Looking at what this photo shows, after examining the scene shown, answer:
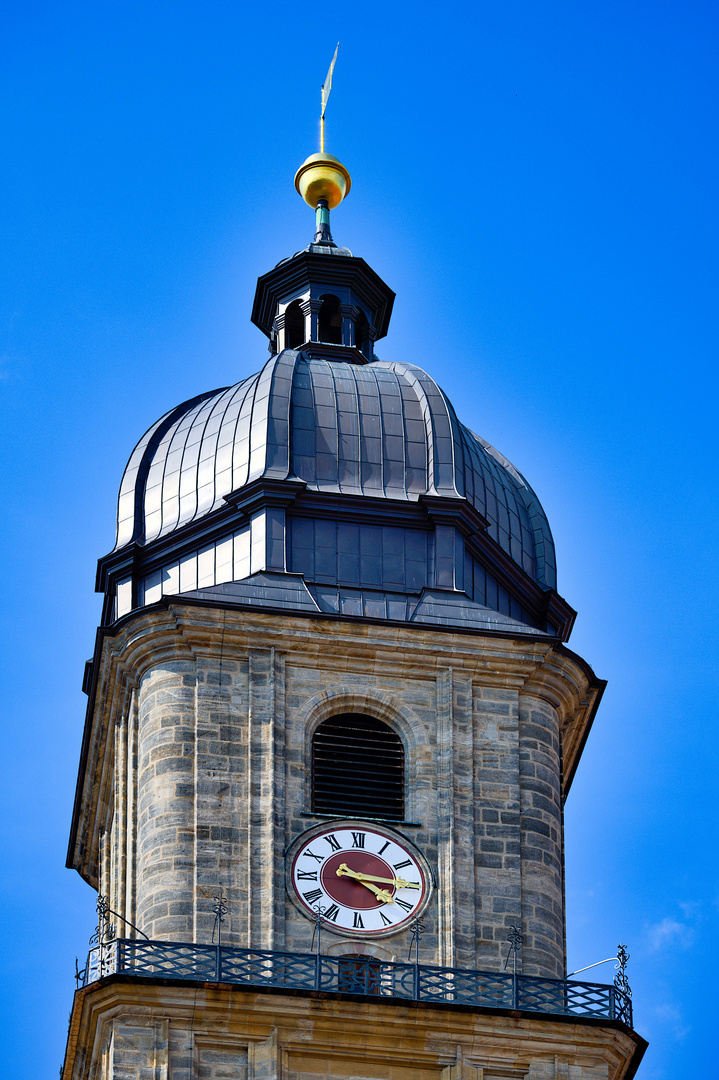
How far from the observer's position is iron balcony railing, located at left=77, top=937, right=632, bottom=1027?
157 feet

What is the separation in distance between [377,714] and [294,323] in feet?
35.5

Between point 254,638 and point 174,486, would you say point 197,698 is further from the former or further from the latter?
point 174,486

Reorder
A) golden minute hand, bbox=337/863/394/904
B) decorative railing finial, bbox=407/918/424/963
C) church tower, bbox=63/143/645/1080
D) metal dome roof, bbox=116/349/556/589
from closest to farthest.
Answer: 1. church tower, bbox=63/143/645/1080
2. decorative railing finial, bbox=407/918/424/963
3. golden minute hand, bbox=337/863/394/904
4. metal dome roof, bbox=116/349/556/589

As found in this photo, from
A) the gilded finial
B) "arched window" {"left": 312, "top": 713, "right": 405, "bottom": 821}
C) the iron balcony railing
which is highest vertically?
the gilded finial

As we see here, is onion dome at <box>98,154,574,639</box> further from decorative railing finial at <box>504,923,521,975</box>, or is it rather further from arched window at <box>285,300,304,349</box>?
decorative railing finial at <box>504,923,521,975</box>

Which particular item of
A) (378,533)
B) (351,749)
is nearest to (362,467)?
(378,533)

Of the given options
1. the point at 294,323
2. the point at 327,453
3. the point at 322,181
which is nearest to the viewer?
the point at 327,453

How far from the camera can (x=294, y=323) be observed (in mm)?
60719

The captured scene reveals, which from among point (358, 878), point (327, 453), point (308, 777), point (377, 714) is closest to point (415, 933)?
point (358, 878)

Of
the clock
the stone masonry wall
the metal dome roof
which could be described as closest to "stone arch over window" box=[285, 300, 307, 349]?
the metal dome roof

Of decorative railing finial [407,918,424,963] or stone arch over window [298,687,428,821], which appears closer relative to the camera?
decorative railing finial [407,918,424,963]

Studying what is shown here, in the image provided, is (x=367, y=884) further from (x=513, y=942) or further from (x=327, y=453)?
(x=327, y=453)

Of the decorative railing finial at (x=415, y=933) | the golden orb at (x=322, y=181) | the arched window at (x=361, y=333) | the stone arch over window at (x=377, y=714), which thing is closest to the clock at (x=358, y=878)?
the decorative railing finial at (x=415, y=933)

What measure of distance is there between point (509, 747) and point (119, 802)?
5.54 metres
